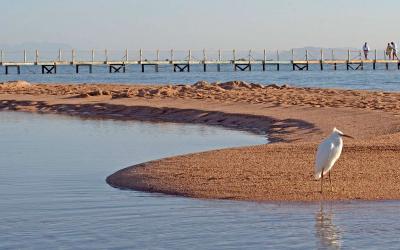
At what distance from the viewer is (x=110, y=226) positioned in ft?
30.2

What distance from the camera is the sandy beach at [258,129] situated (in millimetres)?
11445

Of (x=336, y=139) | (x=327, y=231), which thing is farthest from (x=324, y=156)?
(x=327, y=231)

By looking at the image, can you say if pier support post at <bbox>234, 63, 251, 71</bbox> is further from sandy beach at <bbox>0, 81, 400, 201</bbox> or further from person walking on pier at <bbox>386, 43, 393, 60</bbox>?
sandy beach at <bbox>0, 81, 400, 201</bbox>

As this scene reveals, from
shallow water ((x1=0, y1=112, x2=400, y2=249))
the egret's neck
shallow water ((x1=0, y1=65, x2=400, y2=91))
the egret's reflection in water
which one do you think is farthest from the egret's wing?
shallow water ((x1=0, y1=65, x2=400, y2=91))

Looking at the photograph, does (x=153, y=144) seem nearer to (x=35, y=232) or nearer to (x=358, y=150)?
(x=358, y=150)

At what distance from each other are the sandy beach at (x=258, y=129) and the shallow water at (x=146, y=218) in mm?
555

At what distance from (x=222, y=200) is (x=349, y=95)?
18245mm

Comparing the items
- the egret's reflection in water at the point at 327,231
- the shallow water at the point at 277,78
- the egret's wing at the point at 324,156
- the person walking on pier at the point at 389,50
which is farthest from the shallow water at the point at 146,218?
the person walking on pier at the point at 389,50

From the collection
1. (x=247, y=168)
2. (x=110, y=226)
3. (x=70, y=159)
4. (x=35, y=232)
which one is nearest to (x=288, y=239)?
(x=110, y=226)

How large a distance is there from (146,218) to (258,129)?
1143 centimetres

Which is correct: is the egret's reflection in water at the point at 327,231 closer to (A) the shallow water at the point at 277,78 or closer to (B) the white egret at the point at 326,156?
(B) the white egret at the point at 326,156

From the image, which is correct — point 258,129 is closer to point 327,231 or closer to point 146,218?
point 146,218

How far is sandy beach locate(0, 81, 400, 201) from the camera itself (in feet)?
37.6

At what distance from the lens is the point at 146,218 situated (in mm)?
9625
